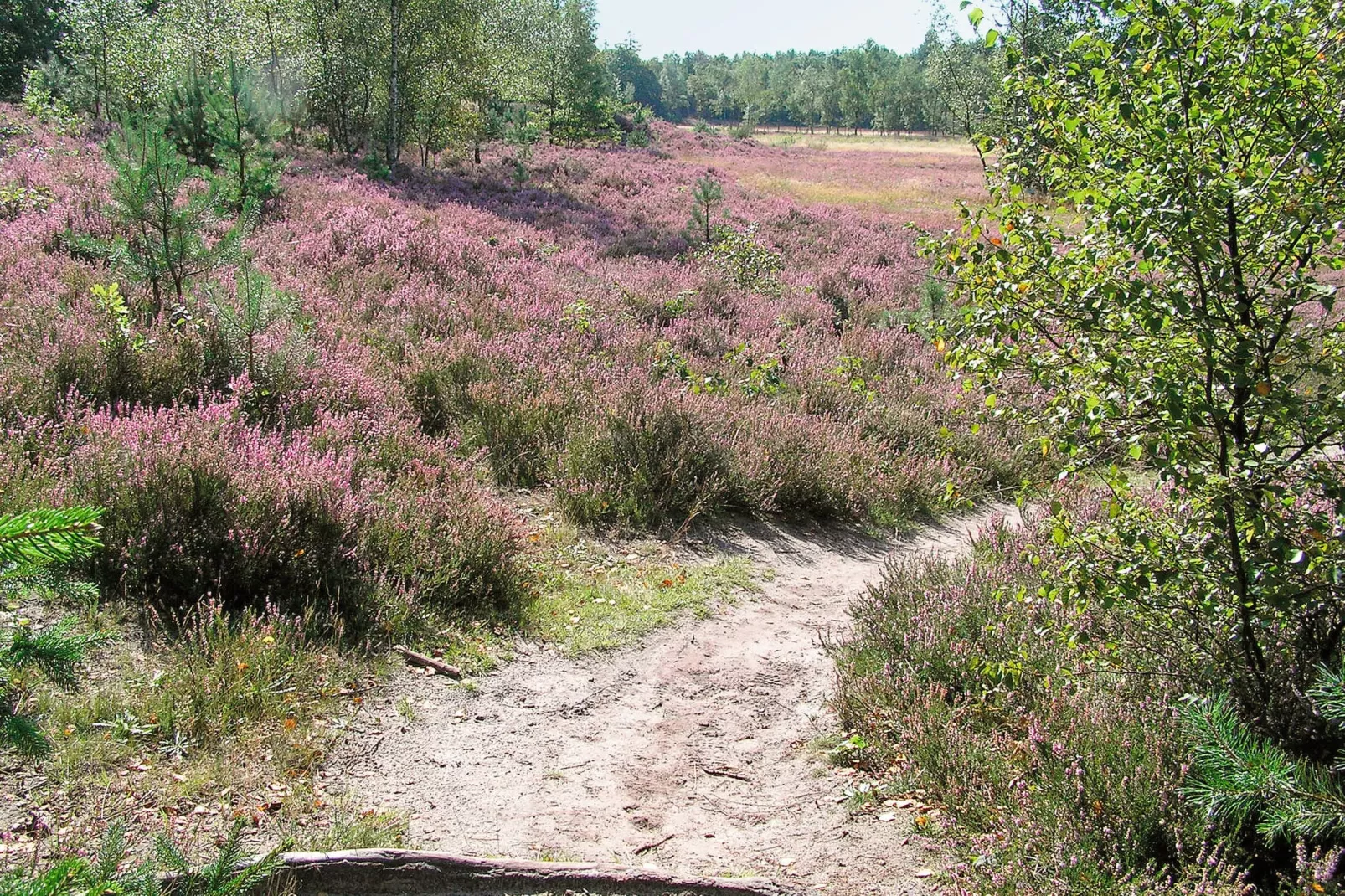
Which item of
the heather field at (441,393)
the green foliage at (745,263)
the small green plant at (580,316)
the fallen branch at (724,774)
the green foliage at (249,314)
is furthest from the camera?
the green foliage at (745,263)

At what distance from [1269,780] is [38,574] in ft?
10.6

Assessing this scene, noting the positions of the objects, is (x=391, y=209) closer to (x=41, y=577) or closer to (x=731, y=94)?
(x=41, y=577)

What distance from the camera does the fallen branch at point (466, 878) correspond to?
2867mm

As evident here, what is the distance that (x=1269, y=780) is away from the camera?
2359mm

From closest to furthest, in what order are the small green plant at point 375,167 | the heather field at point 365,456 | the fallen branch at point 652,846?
→ 1. the fallen branch at point 652,846
2. the heather field at point 365,456
3. the small green plant at point 375,167

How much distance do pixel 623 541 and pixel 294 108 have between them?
894 inches

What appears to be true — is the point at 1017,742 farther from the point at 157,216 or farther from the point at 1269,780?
the point at 157,216

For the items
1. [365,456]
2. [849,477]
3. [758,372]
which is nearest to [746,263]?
[758,372]

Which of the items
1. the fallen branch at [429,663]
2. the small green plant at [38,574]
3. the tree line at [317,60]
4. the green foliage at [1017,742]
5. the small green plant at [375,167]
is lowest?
the fallen branch at [429,663]

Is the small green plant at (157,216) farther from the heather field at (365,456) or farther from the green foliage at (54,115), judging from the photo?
the green foliage at (54,115)

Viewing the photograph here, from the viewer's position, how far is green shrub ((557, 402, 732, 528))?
22.8 feet

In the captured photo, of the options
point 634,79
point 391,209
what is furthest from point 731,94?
point 391,209

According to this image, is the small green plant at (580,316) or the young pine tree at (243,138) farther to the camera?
the young pine tree at (243,138)

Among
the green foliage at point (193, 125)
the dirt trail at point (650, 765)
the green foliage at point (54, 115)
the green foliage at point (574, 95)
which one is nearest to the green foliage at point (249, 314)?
the dirt trail at point (650, 765)
